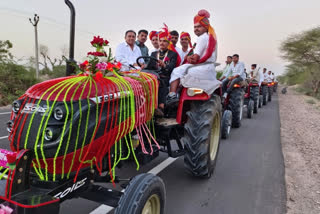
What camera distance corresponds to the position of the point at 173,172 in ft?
15.2

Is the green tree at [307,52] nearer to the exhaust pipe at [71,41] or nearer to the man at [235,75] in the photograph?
the man at [235,75]

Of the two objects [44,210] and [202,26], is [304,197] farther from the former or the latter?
[44,210]

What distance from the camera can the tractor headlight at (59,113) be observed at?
2.03m

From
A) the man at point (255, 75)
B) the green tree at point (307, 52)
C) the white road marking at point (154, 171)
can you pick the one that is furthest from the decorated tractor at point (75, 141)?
the green tree at point (307, 52)

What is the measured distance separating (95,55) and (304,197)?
3.41 meters

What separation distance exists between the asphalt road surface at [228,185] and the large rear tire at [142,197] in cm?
89

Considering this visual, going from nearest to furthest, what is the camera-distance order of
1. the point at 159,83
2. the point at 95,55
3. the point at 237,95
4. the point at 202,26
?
the point at 95,55 → the point at 159,83 → the point at 202,26 → the point at 237,95

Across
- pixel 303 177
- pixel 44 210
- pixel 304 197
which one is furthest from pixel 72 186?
pixel 303 177

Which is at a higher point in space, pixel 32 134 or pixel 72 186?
pixel 32 134

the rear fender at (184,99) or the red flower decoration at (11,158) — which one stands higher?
the rear fender at (184,99)

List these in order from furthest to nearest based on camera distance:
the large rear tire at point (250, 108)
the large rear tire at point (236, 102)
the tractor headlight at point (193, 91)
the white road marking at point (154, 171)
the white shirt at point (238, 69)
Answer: the large rear tire at point (250, 108), the white shirt at point (238, 69), the large rear tire at point (236, 102), the tractor headlight at point (193, 91), the white road marking at point (154, 171)

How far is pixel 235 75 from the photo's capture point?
881 cm

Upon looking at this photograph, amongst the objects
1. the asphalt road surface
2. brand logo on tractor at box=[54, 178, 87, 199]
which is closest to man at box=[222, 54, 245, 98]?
Result: the asphalt road surface

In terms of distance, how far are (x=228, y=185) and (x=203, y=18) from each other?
8.28 feet
